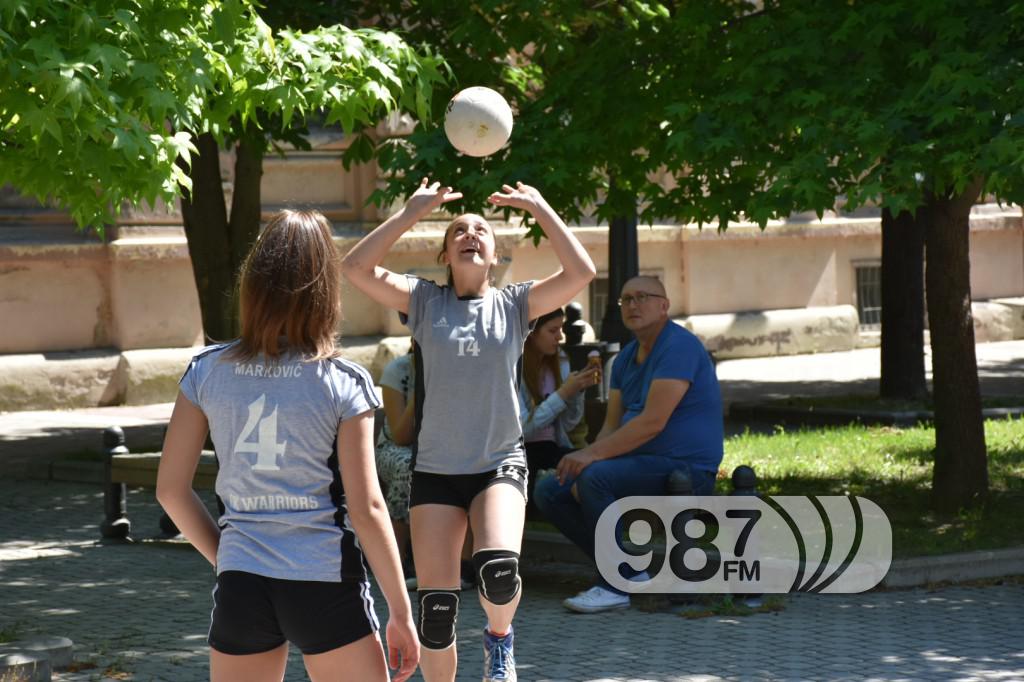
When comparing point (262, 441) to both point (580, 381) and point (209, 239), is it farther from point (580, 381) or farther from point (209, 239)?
point (209, 239)

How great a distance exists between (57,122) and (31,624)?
2.75 metres

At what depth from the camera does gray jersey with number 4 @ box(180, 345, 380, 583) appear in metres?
3.87

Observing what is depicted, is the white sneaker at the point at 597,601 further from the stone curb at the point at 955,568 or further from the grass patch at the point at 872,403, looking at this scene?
the grass patch at the point at 872,403

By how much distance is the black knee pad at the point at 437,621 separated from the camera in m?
5.61

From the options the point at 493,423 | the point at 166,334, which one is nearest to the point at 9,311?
the point at 166,334

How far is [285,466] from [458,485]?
193 centimetres

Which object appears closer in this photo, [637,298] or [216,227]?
[637,298]

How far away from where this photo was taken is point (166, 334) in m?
18.4

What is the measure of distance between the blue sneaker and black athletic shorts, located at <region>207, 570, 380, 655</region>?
1.86 m

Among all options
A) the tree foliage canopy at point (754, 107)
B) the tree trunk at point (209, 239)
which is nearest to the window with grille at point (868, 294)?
the tree trunk at point (209, 239)

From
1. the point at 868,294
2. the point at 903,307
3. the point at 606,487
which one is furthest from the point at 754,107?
the point at 868,294

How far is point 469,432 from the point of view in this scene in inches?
226

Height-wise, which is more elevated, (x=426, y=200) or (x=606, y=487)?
(x=426, y=200)

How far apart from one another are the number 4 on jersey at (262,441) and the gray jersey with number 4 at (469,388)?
1.83 metres
